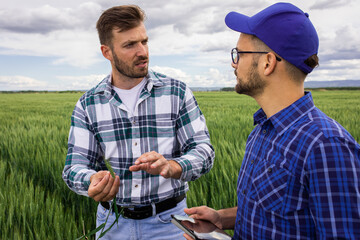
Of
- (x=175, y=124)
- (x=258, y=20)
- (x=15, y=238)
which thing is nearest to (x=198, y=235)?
(x=175, y=124)

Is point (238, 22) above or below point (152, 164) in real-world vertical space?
above

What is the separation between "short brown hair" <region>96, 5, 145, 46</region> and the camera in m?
1.65

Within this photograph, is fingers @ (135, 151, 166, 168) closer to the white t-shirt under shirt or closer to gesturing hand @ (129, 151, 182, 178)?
gesturing hand @ (129, 151, 182, 178)

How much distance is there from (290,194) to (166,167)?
517 millimetres

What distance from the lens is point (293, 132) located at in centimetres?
96

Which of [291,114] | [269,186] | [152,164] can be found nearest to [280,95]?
[291,114]

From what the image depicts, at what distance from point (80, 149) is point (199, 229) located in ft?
2.69

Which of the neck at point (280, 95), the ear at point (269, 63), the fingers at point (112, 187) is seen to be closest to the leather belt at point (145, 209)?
the fingers at point (112, 187)

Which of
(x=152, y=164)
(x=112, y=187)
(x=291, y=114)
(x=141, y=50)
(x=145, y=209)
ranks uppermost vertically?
(x=141, y=50)

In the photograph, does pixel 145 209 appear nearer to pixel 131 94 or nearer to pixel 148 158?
pixel 148 158

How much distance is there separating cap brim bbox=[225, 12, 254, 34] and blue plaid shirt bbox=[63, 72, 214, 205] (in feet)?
1.62

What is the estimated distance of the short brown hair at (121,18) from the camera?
165 centimetres

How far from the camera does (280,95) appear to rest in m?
1.08

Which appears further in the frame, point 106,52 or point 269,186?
point 106,52
